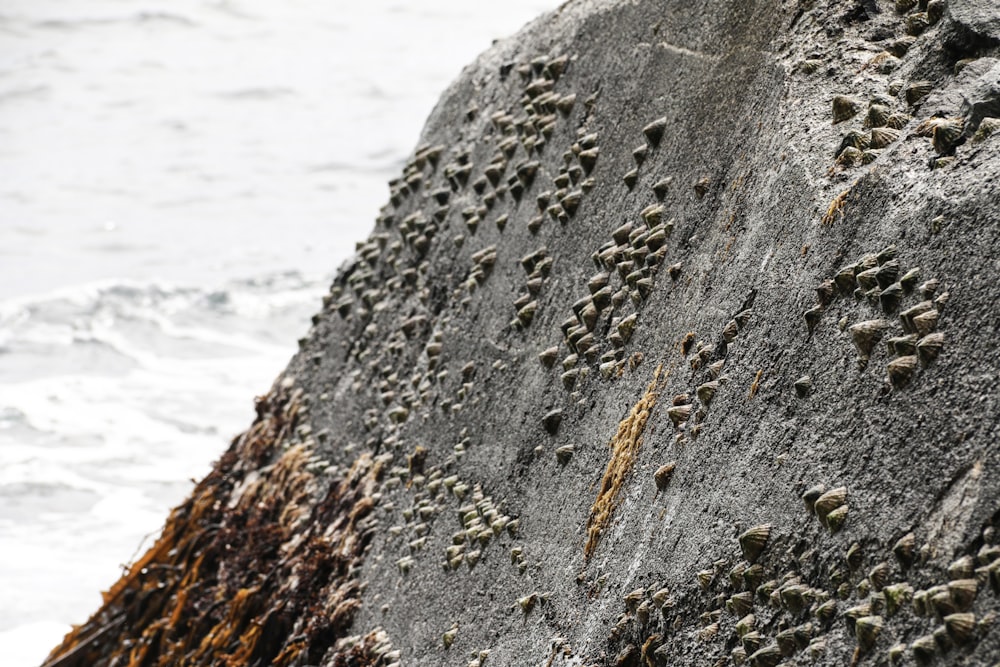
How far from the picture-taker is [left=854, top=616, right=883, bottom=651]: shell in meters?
1.71

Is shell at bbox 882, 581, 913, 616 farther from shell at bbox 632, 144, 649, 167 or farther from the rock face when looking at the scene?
shell at bbox 632, 144, 649, 167

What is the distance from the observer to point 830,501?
6.19 feet

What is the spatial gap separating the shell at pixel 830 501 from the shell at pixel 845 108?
32.1 inches

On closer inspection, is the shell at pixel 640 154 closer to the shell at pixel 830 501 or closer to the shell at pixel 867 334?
the shell at pixel 867 334

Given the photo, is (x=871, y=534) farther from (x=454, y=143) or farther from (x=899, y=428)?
(x=454, y=143)

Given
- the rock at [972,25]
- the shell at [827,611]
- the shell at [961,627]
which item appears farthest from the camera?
the rock at [972,25]

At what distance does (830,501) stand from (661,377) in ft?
2.45

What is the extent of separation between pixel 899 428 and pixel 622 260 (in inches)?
47.9

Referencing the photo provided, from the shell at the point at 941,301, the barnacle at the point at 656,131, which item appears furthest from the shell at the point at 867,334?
the barnacle at the point at 656,131

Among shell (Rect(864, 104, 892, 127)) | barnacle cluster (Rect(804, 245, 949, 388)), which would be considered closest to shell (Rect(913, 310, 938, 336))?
barnacle cluster (Rect(804, 245, 949, 388))

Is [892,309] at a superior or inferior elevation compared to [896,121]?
inferior

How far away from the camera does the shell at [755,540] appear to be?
2.01 m

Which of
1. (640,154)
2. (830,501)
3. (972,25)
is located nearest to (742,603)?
(830,501)

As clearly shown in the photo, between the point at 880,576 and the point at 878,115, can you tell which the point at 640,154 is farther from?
the point at 880,576
